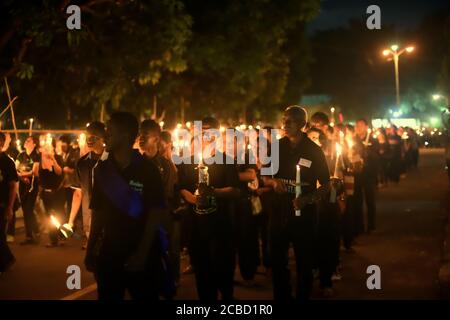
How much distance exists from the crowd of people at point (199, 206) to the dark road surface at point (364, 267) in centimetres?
31

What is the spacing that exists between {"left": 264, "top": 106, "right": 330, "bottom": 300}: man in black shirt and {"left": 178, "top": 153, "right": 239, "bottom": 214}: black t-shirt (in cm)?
57

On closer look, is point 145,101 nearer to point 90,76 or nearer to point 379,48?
point 90,76

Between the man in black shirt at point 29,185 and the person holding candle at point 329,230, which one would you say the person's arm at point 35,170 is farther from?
the person holding candle at point 329,230

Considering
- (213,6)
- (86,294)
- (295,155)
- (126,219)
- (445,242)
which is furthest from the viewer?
(213,6)

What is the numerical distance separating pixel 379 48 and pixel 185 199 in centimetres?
7034

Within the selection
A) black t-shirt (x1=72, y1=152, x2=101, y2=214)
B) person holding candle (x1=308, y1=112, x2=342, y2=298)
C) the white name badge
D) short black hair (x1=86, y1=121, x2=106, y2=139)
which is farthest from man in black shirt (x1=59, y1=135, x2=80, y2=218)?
the white name badge

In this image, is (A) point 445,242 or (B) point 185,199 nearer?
(B) point 185,199

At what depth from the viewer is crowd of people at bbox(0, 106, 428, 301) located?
5.07m

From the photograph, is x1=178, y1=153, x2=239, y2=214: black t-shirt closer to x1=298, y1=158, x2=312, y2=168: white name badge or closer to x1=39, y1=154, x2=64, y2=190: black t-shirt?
x1=298, y1=158, x2=312, y2=168: white name badge

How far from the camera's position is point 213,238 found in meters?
6.98

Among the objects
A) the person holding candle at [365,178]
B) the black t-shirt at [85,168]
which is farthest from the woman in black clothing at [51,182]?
the person holding candle at [365,178]
